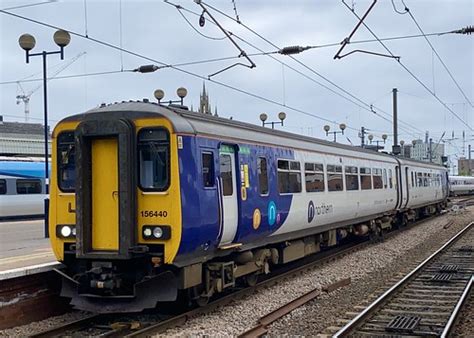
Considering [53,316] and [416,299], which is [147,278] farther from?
[416,299]

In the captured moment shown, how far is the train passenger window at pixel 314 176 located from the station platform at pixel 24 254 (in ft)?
18.9

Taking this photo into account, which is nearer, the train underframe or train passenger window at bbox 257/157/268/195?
the train underframe

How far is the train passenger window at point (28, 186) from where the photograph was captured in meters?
27.4

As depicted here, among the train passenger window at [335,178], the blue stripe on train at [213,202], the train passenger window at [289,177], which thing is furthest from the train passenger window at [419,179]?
the blue stripe on train at [213,202]

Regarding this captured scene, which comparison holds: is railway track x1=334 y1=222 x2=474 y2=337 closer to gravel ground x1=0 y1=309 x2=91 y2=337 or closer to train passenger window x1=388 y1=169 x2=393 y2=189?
gravel ground x1=0 y1=309 x2=91 y2=337

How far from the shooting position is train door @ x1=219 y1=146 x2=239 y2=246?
9.80 meters

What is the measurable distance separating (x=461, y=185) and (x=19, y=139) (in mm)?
48125

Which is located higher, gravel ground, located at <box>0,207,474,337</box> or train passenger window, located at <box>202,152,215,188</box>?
train passenger window, located at <box>202,152,215,188</box>

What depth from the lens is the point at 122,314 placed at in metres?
9.82

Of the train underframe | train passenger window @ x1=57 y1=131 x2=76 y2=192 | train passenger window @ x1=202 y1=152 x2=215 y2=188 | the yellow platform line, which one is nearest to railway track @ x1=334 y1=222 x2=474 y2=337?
the train underframe


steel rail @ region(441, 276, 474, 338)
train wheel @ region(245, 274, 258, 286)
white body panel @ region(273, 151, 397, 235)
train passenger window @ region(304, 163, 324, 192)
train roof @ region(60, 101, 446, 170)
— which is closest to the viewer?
steel rail @ region(441, 276, 474, 338)

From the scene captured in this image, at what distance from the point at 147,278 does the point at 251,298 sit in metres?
2.77

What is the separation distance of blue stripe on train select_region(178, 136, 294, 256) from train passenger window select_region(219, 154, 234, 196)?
0.76 feet

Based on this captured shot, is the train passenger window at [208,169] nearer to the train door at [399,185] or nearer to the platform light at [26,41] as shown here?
the platform light at [26,41]
